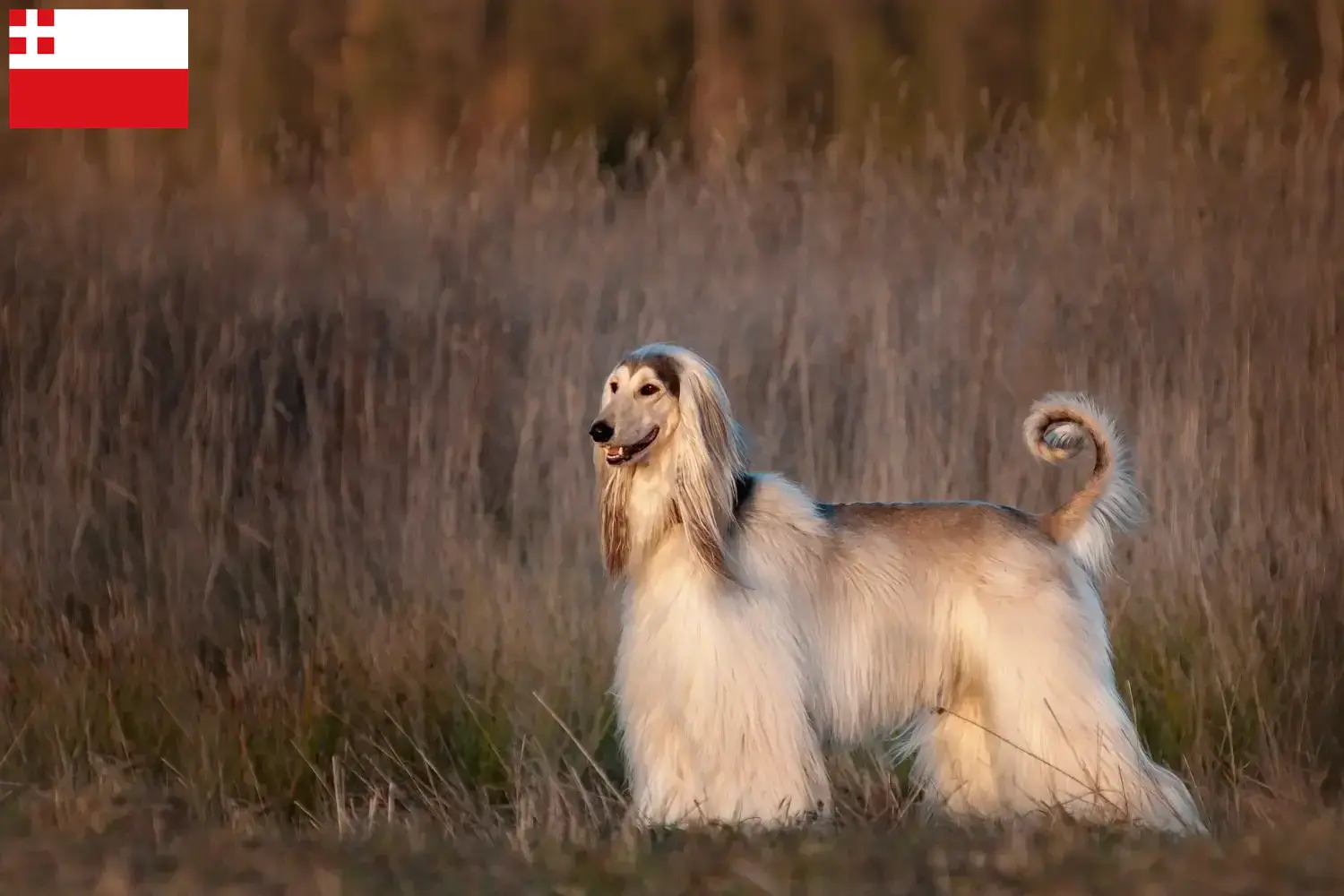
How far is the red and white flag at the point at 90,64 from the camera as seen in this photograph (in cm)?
778

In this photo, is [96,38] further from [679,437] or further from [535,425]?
[679,437]

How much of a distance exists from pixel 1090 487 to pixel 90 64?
17.3 ft

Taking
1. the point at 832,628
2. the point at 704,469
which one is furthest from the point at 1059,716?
the point at 704,469

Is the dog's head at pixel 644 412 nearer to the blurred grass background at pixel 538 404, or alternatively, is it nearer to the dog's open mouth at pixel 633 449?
the dog's open mouth at pixel 633 449

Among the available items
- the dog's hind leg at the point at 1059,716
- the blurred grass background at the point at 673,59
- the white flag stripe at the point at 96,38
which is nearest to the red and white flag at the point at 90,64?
the white flag stripe at the point at 96,38

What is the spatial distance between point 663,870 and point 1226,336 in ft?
13.0

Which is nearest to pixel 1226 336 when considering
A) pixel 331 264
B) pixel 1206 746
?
pixel 1206 746

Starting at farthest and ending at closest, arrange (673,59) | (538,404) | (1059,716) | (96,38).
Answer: (673,59) < (96,38) < (538,404) < (1059,716)

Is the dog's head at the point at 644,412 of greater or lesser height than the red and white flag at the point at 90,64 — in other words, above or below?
below

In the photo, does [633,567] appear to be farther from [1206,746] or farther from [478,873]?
[1206,746]

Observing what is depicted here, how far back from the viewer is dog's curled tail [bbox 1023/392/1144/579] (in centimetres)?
467

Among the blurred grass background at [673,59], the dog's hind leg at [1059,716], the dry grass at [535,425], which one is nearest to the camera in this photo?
the dog's hind leg at [1059,716]

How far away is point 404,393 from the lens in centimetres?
673

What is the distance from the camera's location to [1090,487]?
4668 millimetres
